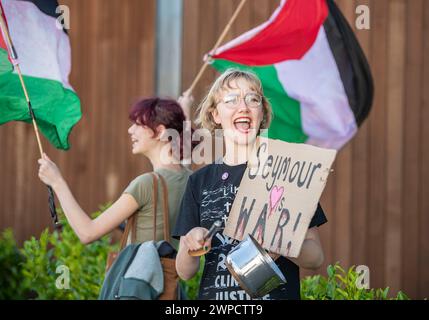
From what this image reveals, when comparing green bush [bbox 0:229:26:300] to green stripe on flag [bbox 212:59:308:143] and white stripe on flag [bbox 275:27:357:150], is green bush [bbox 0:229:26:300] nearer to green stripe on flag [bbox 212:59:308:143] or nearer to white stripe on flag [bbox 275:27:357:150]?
green stripe on flag [bbox 212:59:308:143]

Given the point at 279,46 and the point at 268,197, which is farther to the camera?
the point at 279,46

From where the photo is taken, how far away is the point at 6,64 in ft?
14.4

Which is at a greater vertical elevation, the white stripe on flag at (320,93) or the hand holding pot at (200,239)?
the white stripe on flag at (320,93)

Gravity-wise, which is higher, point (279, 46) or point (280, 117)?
point (279, 46)

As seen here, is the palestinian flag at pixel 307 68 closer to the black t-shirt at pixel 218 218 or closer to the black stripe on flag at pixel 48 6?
the black stripe on flag at pixel 48 6

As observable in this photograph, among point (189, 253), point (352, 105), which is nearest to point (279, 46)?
point (352, 105)

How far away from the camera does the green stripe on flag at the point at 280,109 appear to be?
496cm

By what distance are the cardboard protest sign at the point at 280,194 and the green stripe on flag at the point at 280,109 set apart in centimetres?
176

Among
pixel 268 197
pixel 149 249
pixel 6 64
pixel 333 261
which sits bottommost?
pixel 333 261

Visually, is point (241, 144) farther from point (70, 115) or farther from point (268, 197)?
point (70, 115)

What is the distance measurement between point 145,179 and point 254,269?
118 centimetres

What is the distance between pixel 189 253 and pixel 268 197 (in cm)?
33

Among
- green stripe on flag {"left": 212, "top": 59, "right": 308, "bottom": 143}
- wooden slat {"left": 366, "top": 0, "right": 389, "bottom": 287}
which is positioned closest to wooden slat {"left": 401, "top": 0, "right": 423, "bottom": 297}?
wooden slat {"left": 366, "top": 0, "right": 389, "bottom": 287}

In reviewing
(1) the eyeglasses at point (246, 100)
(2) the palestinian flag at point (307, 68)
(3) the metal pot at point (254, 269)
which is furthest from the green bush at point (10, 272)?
(3) the metal pot at point (254, 269)
